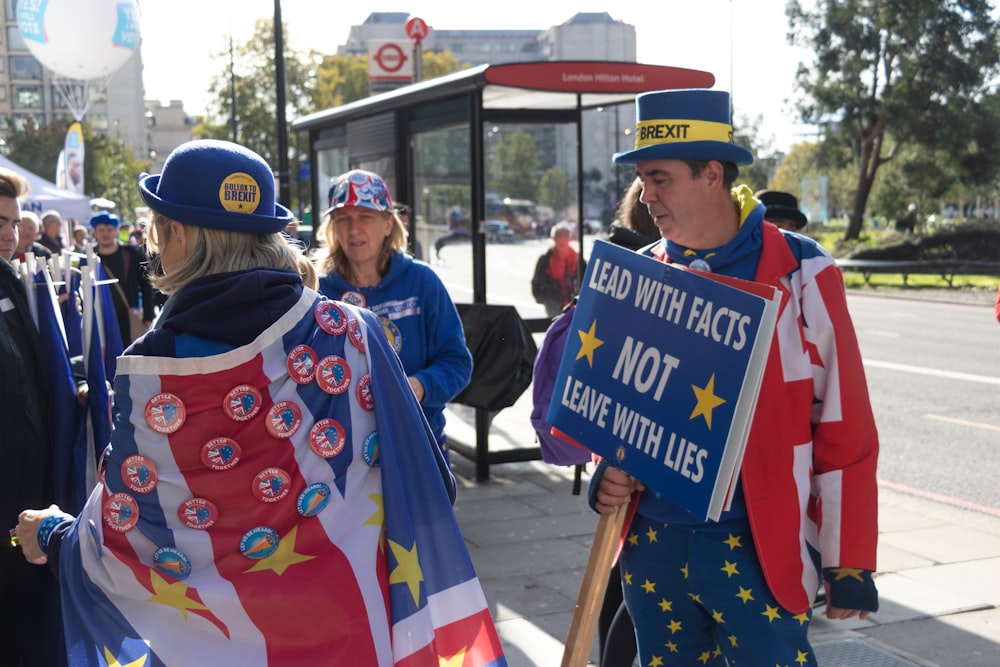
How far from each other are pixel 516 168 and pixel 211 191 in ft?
18.2

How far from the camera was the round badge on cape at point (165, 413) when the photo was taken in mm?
2104

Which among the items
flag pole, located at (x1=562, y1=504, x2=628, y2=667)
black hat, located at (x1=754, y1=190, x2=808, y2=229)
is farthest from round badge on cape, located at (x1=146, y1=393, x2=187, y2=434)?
black hat, located at (x1=754, y1=190, x2=808, y2=229)

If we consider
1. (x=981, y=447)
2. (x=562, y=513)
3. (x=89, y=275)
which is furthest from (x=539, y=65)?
(x=981, y=447)

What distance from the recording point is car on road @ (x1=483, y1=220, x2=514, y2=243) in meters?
7.41

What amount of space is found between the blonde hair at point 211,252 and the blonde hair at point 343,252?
2.03 meters

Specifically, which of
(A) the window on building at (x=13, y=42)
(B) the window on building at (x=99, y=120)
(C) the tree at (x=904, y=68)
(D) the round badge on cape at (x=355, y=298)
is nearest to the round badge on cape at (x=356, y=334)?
(D) the round badge on cape at (x=355, y=298)

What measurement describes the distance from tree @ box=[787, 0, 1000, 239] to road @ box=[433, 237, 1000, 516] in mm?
19395

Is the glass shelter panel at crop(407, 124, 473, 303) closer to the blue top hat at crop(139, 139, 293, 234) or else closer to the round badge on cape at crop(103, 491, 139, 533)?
the blue top hat at crop(139, 139, 293, 234)

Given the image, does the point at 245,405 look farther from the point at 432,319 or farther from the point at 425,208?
the point at 425,208

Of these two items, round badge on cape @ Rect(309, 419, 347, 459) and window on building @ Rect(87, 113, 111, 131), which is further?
window on building @ Rect(87, 113, 111, 131)

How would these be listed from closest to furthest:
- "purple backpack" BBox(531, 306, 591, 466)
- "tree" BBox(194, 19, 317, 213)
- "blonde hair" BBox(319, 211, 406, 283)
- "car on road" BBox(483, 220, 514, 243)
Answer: "purple backpack" BBox(531, 306, 591, 466)
"blonde hair" BBox(319, 211, 406, 283)
"car on road" BBox(483, 220, 514, 243)
"tree" BBox(194, 19, 317, 213)

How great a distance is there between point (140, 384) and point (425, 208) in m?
6.09

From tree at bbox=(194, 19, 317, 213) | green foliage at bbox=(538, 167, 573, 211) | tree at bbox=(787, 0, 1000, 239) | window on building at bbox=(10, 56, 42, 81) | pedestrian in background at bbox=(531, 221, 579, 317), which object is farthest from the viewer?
window on building at bbox=(10, 56, 42, 81)

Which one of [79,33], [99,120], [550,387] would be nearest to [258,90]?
[79,33]
